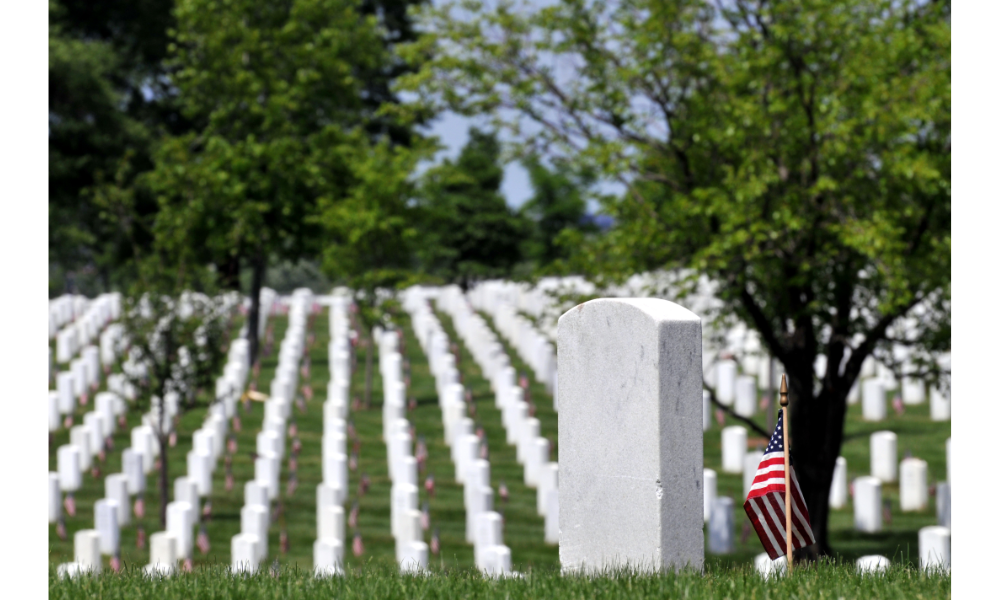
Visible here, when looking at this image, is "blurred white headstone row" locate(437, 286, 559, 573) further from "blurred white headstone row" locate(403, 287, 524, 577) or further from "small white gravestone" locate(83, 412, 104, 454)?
"small white gravestone" locate(83, 412, 104, 454)

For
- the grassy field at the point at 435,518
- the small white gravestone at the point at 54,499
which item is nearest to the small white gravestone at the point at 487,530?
the grassy field at the point at 435,518

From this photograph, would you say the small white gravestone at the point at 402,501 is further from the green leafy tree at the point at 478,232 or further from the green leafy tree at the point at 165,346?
the green leafy tree at the point at 478,232

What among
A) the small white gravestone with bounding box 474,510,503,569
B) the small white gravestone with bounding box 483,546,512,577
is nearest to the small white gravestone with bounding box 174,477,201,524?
the small white gravestone with bounding box 474,510,503,569

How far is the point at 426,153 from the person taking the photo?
23891mm

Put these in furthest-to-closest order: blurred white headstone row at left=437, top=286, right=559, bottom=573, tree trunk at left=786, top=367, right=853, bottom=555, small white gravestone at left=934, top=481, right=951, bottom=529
A: blurred white headstone row at left=437, top=286, right=559, bottom=573, small white gravestone at left=934, top=481, right=951, bottom=529, tree trunk at left=786, top=367, right=853, bottom=555

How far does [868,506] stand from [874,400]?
5.88m

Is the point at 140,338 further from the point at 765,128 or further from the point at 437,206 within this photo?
the point at 437,206

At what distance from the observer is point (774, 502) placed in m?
5.97

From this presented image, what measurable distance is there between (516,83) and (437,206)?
12836 mm

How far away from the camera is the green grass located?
5258 millimetres

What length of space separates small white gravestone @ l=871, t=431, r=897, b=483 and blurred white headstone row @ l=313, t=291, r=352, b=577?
762 centimetres

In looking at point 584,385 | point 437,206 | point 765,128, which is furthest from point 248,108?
point 584,385

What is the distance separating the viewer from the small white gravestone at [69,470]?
1716cm

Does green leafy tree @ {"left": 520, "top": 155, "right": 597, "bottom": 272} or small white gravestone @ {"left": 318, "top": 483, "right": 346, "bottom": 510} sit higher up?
green leafy tree @ {"left": 520, "top": 155, "right": 597, "bottom": 272}
